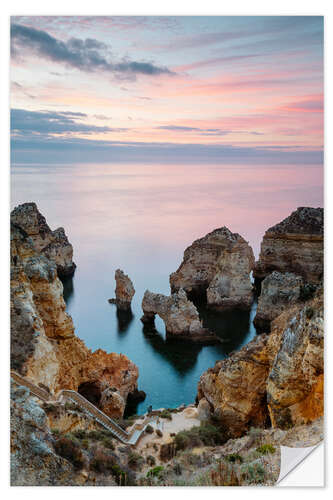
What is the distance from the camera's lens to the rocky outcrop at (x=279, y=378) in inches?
338

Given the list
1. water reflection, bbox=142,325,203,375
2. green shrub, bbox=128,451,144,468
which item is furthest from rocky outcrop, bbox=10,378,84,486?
water reflection, bbox=142,325,203,375

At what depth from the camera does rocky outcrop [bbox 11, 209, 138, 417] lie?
11391 millimetres

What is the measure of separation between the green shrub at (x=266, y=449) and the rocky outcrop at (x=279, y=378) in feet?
3.66

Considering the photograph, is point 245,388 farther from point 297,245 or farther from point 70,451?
point 297,245

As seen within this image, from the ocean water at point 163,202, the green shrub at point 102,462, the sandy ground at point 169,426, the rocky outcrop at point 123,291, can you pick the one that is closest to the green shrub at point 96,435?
the green shrub at point 102,462

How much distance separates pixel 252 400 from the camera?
12.6m

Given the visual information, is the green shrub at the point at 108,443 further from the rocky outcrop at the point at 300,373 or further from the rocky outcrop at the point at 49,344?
the rocky outcrop at the point at 300,373

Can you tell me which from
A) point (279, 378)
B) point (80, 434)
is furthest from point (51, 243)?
point (279, 378)

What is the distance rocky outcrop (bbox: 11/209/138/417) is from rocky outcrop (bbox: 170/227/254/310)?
13778 millimetres

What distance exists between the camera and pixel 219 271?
32375 millimetres

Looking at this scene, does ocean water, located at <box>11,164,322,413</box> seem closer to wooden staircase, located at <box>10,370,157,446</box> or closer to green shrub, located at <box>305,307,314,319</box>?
green shrub, located at <box>305,307,314,319</box>

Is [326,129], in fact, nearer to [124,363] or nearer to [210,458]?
[210,458]

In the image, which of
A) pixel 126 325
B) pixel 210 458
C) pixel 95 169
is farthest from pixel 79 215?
pixel 126 325

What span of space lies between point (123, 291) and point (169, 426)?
16419 millimetres
